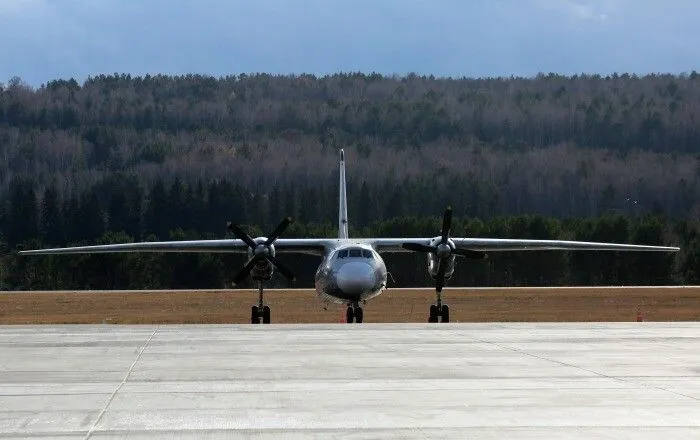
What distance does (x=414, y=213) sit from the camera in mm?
191875

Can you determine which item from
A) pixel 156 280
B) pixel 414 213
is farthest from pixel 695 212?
pixel 156 280

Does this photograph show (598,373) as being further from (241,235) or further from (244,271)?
(241,235)

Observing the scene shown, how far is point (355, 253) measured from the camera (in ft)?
143

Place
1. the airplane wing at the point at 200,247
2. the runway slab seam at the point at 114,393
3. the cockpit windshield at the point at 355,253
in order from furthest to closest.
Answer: the airplane wing at the point at 200,247 < the cockpit windshield at the point at 355,253 < the runway slab seam at the point at 114,393

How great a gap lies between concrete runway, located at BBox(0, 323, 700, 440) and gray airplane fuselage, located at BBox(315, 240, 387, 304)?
16045mm

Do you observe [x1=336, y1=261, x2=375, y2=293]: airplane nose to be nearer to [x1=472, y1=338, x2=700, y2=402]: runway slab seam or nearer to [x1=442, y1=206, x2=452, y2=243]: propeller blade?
[x1=442, y1=206, x2=452, y2=243]: propeller blade

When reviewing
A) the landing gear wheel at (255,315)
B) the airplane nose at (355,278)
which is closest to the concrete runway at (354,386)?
the airplane nose at (355,278)

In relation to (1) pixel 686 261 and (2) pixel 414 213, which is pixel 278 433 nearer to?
(1) pixel 686 261

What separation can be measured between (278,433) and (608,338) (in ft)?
48.9

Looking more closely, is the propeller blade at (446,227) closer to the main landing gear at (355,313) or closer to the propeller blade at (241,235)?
the main landing gear at (355,313)

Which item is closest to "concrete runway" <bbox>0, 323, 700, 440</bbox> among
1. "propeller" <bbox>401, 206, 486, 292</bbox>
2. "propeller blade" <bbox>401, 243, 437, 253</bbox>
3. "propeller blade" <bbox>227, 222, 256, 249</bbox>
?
"propeller" <bbox>401, 206, 486, 292</bbox>

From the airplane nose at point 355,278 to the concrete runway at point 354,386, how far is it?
15934 mm

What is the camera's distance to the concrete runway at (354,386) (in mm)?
12109

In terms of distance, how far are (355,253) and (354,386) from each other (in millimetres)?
27940
